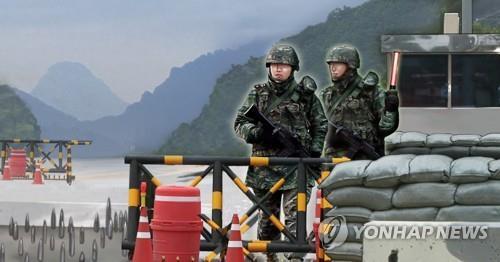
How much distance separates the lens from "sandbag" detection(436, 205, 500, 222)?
213 inches

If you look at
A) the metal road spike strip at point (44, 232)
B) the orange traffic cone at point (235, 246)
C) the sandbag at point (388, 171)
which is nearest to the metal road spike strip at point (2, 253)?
the metal road spike strip at point (44, 232)

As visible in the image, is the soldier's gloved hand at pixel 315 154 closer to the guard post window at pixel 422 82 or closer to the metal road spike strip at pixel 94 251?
the metal road spike strip at pixel 94 251

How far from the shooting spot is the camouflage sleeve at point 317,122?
1059 cm

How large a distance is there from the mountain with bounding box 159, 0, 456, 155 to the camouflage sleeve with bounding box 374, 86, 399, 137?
293ft

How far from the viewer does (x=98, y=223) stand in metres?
13.3

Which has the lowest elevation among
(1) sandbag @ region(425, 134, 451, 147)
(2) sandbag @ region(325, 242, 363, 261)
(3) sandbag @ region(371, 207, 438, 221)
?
(2) sandbag @ region(325, 242, 363, 261)

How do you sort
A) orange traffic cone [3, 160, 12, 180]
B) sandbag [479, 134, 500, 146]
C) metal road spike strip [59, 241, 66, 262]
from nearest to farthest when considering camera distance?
sandbag [479, 134, 500, 146]
metal road spike strip [59, 241, 66, 262]
orange traffic cone [3, 160, 12, 180]

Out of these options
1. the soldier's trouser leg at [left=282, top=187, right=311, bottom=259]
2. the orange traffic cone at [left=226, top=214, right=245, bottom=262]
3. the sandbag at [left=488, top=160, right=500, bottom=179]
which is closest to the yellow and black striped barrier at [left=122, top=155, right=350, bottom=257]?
the soldier's trouser leg at [left=282, top=187, right=311, bottom=259]

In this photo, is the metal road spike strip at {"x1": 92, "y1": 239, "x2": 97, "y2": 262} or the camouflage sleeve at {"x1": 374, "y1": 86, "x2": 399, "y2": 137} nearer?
the camouflage sleeve at {"x1": 374, "y1": 86, "x2": 399, "y2": 137}

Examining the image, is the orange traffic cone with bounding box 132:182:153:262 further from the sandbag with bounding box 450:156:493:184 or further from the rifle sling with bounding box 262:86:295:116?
the sandbag with bounding box 450:156:493:184

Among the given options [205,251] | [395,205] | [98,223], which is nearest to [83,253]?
[98,223]

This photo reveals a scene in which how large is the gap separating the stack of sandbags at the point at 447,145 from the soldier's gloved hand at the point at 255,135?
1753 mm

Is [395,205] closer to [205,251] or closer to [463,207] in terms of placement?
[463,207]

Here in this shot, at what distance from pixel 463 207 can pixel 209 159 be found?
510 centimetres
